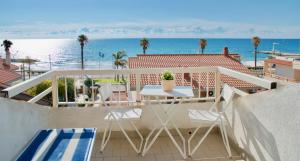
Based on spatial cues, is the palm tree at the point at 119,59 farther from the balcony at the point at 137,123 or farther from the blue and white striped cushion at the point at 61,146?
the blue and white striped cushion at the point at 61,146

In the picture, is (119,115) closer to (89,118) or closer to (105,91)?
(105,91)

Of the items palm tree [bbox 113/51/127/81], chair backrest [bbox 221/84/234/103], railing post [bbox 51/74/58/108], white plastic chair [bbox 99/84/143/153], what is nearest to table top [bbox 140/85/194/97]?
white plastic chair [bbox 99/84/143/153]

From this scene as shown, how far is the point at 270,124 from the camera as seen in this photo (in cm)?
279

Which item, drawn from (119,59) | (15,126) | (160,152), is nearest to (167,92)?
(160,152)

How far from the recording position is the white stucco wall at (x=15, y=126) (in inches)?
94.7

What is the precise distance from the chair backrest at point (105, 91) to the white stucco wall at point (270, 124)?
1660 mm

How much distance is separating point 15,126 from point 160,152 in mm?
1832

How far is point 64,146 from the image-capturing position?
257 cm

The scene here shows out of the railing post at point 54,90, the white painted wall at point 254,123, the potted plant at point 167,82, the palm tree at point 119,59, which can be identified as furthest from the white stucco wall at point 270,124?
the palm tree at point 119,59

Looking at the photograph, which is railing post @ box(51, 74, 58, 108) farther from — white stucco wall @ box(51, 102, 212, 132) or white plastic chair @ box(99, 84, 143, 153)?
white plastic chair @ box(99, 84, 143, 153)

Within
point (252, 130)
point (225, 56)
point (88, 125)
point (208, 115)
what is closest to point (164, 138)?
point (208, 115)

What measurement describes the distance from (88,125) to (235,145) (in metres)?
2.11

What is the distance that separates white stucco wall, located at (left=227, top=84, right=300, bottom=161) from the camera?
2.44 metres

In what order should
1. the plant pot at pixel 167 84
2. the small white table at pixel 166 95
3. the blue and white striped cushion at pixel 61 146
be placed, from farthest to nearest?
the plant pot at pixel 167 84, the small white table at pixel 166 95, the blue and white striped cushion at pixel 61 146
